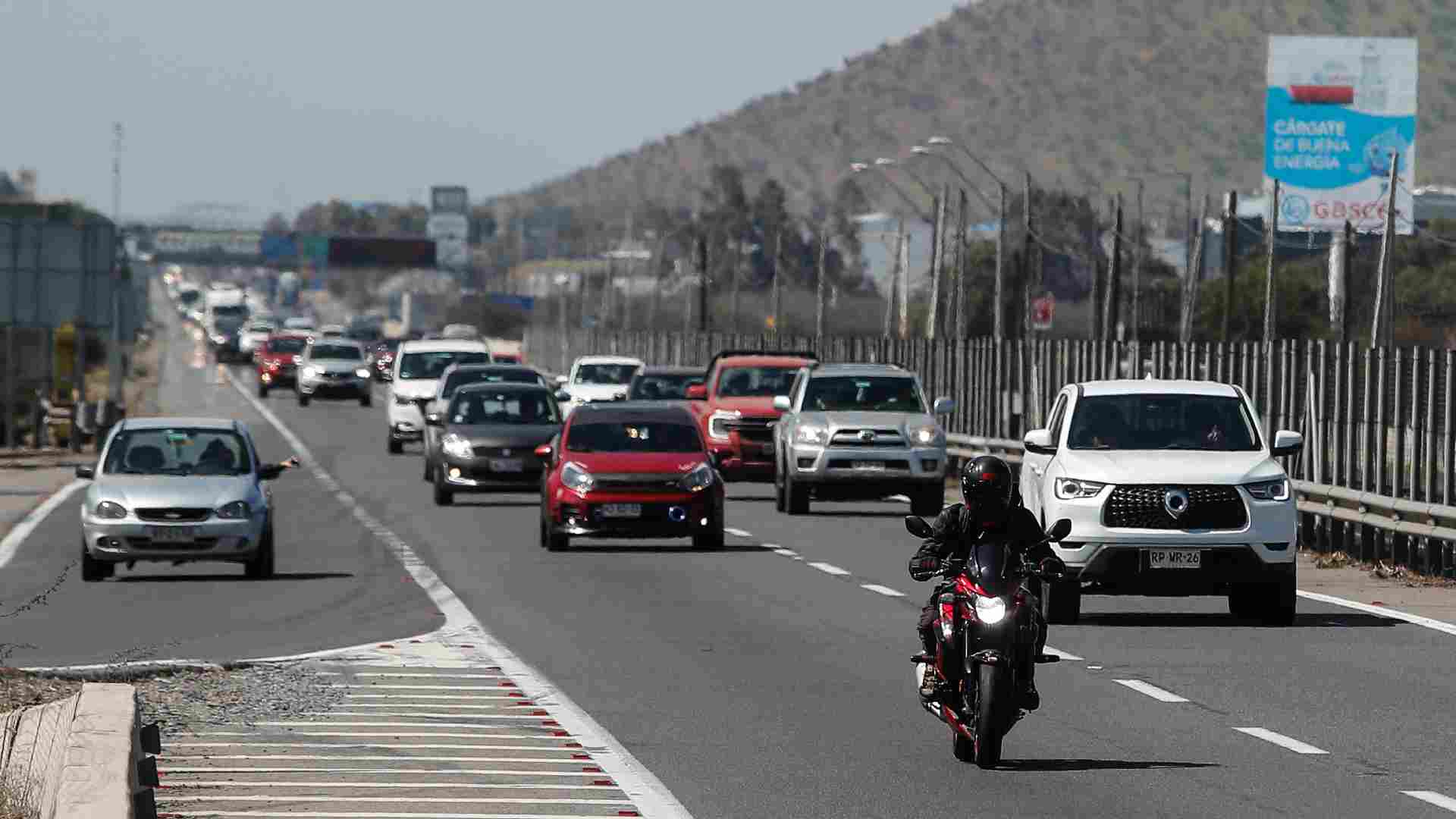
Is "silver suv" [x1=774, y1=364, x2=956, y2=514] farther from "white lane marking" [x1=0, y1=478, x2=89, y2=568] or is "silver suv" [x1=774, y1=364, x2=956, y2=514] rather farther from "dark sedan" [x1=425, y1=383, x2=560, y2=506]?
"white lane marking" [x1=0, y1=478, x2=89, y2=568]

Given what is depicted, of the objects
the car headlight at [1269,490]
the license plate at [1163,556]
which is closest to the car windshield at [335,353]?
the car headlight at [1269,490]

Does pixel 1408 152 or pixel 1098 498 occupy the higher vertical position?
pixel 1408 152

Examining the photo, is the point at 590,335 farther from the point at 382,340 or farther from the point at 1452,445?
the point at 1452,445

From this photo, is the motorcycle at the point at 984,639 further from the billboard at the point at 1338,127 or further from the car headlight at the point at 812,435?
the billboard at the point at 1338,127

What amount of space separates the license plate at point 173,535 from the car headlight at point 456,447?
12421 mm

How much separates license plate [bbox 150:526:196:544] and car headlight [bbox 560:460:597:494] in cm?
488

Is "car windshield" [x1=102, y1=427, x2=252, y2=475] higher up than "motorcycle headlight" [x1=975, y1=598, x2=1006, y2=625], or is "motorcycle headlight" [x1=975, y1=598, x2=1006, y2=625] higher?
"motorcycle headlight" [x1=975, y1=598, x2=1006, y2=625]

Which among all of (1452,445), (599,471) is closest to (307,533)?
(599,471)

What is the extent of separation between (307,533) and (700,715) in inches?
710

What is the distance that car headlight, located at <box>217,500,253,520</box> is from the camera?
25484mm

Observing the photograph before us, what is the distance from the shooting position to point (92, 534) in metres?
25.2

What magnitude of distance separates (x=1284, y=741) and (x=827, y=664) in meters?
4.26

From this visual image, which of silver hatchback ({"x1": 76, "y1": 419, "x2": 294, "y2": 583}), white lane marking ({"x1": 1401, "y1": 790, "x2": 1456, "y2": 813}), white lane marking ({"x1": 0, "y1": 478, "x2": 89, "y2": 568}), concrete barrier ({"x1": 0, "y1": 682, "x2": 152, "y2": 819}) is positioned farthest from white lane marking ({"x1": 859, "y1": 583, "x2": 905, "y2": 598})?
concrete barrier ({"x1": 0, "y1": 682, "x2": 152, "y2": 819})

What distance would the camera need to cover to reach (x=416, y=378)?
55062 millimetres
